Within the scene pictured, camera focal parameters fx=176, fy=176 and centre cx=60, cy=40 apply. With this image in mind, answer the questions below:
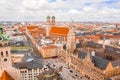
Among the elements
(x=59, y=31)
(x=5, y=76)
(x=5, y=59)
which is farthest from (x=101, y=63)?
(x=59, y=31)

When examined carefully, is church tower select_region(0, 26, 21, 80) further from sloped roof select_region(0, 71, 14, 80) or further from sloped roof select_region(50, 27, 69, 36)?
sloped roof select_region(50, 27, 69, 36)

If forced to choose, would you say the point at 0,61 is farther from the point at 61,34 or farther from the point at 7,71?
the point at 61,34

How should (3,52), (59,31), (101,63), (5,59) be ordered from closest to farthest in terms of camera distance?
(3,52) → (5,59) → (101,63) → (59,31)

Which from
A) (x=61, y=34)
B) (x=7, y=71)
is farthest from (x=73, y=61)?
(x=7, y=71)

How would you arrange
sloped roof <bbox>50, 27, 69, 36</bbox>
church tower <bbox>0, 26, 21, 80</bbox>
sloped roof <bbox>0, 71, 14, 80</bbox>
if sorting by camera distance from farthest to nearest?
sloped roof <bbox>50, 27, 69, 36</bbox>, church tower <bbox>0, 26, 21, 80</bbox>, sloped roof <bbox>0, 71, 14, 80</bbox>

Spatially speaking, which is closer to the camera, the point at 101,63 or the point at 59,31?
the point at 101,63

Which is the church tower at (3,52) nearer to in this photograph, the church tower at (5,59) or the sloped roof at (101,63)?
the church tower at (5,59)

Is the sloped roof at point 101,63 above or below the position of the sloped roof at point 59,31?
below

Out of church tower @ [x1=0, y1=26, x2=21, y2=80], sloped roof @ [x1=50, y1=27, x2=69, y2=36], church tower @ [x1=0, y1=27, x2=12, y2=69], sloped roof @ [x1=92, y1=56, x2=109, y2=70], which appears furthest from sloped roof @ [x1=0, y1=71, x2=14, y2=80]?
sloped roof @ [x1=50, y1=27, x2=69, y2=36]

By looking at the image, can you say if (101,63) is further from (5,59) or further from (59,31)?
(59,31)

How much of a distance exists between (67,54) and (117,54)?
89.1ft

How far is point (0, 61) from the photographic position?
36.1 metres

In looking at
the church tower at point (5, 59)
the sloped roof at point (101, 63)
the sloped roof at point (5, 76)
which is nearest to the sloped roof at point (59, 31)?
the sloped roof at point (101, 63)

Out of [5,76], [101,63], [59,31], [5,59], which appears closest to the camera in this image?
[5,76]
